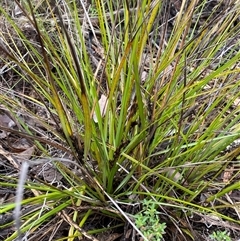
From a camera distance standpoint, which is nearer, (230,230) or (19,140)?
(230,230)

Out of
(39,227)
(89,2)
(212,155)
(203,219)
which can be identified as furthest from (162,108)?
(89,2)

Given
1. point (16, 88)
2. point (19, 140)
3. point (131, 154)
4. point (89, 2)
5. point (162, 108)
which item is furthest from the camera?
point (89, 2)

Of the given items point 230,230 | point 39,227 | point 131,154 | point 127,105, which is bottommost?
point 230,230

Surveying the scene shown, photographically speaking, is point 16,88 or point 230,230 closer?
point 230,230

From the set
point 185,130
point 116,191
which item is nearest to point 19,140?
point 116,191

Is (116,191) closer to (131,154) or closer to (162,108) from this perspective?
(131,154)

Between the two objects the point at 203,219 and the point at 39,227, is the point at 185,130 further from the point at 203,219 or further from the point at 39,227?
the point at 39,227

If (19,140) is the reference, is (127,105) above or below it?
above

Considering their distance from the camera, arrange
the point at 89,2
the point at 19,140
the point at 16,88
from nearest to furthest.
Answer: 1. the point at 19,140
2. the point at 16,88
3. the point at 89,2

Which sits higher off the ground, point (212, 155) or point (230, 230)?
point (212, 155)
